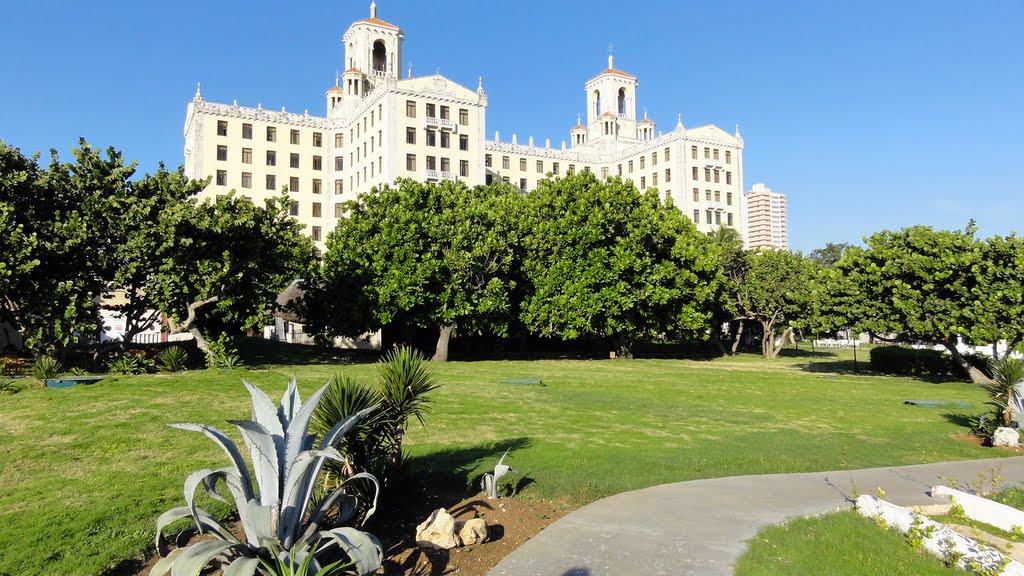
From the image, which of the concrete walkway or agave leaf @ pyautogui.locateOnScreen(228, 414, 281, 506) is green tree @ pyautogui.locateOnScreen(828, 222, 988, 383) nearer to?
the concrete walkway

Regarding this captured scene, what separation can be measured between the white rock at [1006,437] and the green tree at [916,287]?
1440 cm

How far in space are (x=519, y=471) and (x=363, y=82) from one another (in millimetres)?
78640

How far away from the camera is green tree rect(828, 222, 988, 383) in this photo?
28.3 metres

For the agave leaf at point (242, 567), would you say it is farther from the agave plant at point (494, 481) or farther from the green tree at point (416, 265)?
the green tree at point (416, 265)

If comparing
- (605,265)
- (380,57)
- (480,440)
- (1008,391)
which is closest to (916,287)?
(605,265)

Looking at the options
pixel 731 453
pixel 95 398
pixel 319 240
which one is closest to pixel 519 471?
pixel 731 453

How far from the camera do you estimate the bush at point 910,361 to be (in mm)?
34281

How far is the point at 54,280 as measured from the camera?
2298 centimetres

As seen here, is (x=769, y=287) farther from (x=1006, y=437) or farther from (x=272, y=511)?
(x=272, y=511)

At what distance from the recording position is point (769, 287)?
47656 millimetres

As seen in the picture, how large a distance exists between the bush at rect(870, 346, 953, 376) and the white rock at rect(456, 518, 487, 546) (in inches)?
1353

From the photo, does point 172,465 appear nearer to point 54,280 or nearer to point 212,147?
point 54,280

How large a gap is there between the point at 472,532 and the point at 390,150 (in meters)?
63.8

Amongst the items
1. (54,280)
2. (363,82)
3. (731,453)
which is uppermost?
(363,82)
